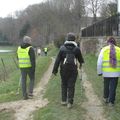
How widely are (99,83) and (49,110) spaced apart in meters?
5.22

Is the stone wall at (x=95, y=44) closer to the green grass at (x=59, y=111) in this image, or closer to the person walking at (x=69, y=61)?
the green grass at (x=59, y=111)

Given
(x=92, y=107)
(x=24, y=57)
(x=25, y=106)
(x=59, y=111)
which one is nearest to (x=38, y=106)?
(x=25, y=106)

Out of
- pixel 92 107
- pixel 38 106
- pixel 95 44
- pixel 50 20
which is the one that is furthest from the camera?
pixel 50 20

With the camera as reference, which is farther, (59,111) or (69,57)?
(69,57)

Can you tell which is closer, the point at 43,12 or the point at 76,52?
the point at 76,52

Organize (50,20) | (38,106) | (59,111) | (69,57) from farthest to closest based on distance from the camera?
1. (50,20)
2. (38,106)
3. (69,57)
4. (59,111)

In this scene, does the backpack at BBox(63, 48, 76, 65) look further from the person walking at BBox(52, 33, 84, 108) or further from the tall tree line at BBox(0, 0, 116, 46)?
the tall tree line at BBox(0, 0, 116, 46)

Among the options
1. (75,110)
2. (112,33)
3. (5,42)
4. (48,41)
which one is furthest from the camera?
(5,42)

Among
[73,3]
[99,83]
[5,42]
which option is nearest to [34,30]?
[73,3]

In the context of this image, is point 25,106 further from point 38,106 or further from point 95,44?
point 95,44

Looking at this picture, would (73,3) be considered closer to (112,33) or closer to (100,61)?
(112,33)

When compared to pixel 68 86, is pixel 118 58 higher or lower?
higher

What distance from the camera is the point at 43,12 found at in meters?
89.6

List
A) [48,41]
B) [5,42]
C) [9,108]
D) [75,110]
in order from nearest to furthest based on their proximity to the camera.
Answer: [75,110] → [9,108] → [48,41] → [5,42]
